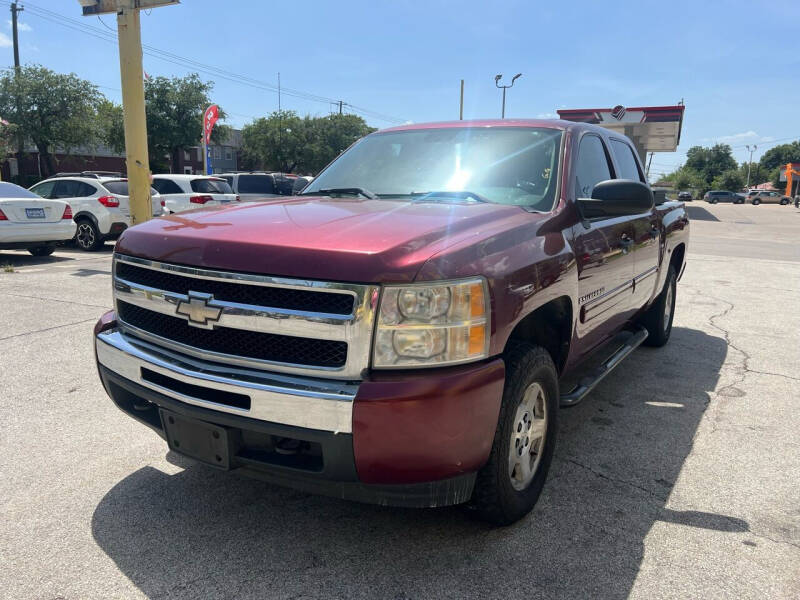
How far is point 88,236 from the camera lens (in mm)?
12789

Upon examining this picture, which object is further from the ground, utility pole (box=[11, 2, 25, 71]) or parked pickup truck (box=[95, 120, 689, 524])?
utility pole (box=[11, 2, 25, 71])

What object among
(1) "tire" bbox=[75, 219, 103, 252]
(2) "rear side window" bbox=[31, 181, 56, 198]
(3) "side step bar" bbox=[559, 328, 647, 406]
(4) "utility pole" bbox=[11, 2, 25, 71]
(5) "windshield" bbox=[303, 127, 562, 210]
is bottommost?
(1) "tire" bbox=[75, 219, 103, 252]

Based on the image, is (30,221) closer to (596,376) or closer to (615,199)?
(596,376)

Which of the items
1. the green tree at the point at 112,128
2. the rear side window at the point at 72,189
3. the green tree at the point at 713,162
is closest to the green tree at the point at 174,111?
the green tree at the point at 112,128

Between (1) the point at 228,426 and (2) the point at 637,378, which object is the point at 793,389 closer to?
(2) the point at 637,378

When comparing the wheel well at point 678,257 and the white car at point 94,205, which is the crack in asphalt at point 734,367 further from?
the white car at point 94,205

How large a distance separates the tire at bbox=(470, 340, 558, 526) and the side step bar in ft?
0.91

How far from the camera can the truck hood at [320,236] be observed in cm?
214

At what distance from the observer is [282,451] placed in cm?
233

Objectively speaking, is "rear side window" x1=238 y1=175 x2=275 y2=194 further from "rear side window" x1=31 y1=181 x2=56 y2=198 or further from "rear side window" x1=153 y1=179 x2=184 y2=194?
"rear side window" x1=31 y1=181 x2=56 y2=198

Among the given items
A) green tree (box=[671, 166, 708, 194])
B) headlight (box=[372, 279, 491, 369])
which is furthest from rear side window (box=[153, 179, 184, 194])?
green tree (box=[671, 166, 708, 194])

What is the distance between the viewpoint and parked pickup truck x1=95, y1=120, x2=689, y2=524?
213 cm

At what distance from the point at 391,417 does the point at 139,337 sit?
1345mm

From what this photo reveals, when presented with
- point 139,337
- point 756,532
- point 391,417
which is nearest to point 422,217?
point 391,417
